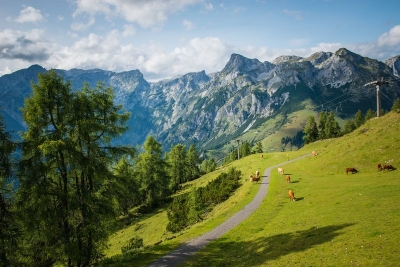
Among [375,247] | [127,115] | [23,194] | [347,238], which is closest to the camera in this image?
[375,247]

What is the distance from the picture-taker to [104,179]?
75.7ft

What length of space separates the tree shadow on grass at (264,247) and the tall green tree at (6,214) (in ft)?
41.3

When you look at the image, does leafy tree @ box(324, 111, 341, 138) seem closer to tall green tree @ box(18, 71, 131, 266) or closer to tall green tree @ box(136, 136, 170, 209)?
tall green tree @ box(136, 136, 170, 209)

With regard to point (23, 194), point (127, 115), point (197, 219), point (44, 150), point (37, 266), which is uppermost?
point (127, 115)

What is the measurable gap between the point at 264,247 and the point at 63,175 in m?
17.6

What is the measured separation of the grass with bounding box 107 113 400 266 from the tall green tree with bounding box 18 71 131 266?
5.17m

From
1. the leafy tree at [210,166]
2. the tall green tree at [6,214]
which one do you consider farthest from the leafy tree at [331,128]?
the tall green tree at [6,214]

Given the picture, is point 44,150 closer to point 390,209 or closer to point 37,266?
point 37,266

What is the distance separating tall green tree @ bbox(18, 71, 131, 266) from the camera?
19781mm

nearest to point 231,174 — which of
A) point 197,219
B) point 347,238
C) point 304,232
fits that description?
point 197,219

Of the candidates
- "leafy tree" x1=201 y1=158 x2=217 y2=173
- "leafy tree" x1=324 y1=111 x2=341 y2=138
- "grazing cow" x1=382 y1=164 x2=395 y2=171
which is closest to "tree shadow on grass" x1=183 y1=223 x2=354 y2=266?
"grazing cow" x1=382 y1=164 x2=395 y2=171

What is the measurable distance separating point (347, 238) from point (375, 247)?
2618mm

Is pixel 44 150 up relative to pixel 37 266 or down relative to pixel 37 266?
up

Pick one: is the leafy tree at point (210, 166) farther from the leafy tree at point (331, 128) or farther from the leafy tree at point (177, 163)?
the leafy tree at point (331, 128)
